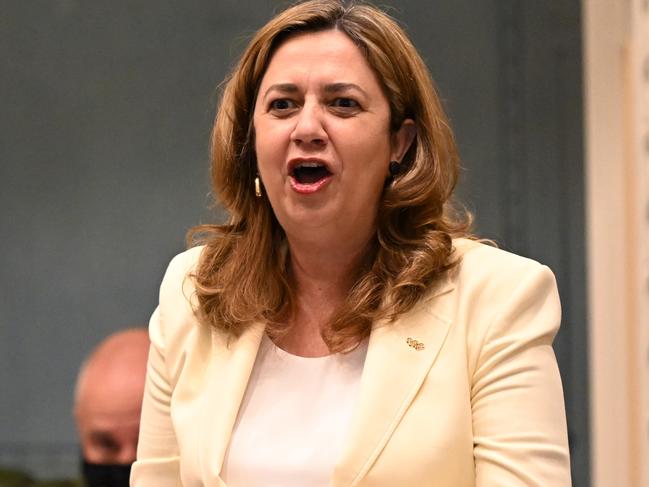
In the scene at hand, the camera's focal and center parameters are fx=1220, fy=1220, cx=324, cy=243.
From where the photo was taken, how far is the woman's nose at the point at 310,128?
206 cm

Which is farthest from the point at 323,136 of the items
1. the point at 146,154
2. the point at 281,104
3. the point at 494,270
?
the point at 146,154

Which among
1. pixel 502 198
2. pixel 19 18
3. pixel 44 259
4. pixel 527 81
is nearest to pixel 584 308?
pixel 502 198

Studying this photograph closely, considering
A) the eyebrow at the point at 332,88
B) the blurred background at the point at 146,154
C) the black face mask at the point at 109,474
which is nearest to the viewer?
the eyebrow at the point at 332,88

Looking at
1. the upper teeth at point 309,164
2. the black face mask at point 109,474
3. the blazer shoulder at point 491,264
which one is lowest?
the black face mask at point 109,474

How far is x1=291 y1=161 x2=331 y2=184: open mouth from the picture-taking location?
2107 mm

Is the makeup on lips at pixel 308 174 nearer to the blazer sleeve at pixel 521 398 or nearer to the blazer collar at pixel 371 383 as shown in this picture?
the blazer collar at pixel 371 383

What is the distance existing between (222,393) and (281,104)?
517 millimetres

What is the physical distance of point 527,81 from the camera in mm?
4863

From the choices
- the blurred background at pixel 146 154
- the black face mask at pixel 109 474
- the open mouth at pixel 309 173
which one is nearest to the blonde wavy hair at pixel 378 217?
the open mouth at pixel 309 173

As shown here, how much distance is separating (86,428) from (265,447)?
1.08m

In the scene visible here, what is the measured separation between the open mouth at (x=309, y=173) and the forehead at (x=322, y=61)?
15cm

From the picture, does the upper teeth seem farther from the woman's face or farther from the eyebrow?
the eyebrow

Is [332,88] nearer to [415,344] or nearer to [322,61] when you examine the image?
[322,61]

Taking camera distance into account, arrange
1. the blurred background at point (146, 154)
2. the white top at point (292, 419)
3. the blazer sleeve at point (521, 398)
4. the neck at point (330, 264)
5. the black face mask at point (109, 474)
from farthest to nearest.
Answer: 1. the blurred background at point (146, 154)
2. the black face mask at point (109, 474)
3. the neck at point (330, 264)
4. the white top at point (292, 419)
5. the blazer sleeve at point (521, 398)
